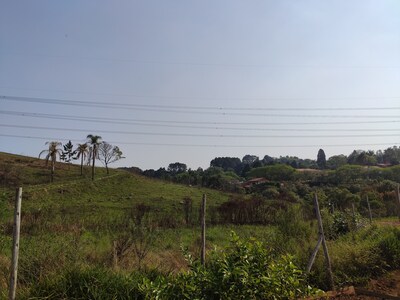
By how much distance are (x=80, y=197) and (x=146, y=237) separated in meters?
31.9

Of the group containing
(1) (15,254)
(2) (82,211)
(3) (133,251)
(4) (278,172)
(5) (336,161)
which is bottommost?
(2) (82,211)

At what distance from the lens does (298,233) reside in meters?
10.2

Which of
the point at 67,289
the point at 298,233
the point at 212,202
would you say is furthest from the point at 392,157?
the point at 67,289

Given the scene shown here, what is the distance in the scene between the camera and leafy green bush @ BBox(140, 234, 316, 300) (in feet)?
14.5

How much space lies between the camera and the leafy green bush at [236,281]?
174 inches

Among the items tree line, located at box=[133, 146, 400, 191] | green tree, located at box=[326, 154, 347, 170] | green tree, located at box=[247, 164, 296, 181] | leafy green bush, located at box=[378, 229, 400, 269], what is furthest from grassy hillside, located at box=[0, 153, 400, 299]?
green tree, located at box=[326, 154, 347, 170]

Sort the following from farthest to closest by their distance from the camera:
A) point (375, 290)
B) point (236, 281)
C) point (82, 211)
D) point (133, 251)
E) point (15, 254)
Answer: point (82, 211), point (133, 251), point (375, 290), point (15, 254), point (236, 281)

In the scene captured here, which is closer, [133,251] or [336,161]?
[133,251]

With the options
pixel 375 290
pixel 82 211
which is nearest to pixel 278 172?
pixel 82 211

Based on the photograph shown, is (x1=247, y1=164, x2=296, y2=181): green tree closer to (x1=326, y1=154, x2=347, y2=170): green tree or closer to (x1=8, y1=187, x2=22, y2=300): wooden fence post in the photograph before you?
(x1=326, y1=154, x2=347, y2=170): green tree

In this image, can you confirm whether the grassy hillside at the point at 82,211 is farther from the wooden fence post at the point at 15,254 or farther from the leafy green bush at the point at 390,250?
the leafy green bush at the point at 390,250

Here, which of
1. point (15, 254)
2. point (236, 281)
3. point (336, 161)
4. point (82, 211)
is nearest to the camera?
point (236, 281)

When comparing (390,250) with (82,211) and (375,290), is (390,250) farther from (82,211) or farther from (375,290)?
(82,211)

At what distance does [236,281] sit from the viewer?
14.7ft
